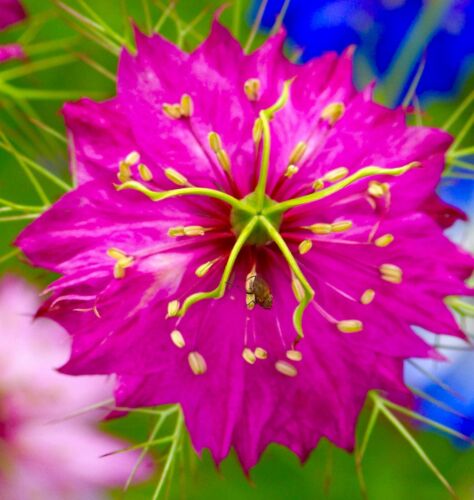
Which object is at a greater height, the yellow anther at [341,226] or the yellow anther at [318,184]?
the yellow anther at [318,184]

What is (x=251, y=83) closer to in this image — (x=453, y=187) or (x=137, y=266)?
(x=137, y=266)

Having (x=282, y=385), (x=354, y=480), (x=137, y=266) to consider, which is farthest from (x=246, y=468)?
(x=354, y=480)

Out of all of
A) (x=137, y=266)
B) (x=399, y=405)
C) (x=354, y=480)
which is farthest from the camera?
(x=354, y=480)

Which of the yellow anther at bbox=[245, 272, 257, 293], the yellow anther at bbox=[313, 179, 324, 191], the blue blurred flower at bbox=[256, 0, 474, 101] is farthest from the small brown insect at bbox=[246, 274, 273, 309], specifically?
the blue blurred flower at bbox=[256, 0, 474, 101]

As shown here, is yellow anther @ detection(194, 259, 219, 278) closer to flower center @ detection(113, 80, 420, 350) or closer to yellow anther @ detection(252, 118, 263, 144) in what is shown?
flower center @ detection(113, 80, 420, 350)

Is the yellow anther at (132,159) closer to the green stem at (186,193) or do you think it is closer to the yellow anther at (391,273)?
the green stem at (186,193)

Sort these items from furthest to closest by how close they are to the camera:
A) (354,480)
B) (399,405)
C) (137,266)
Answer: (354,480) < (399,405) < (137,266)

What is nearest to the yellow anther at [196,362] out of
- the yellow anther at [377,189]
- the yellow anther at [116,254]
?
the yellow anther at [116,254]
